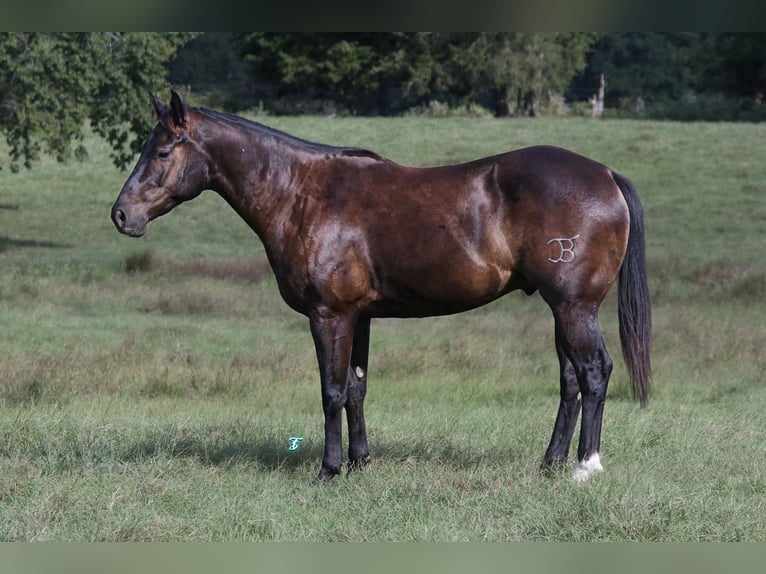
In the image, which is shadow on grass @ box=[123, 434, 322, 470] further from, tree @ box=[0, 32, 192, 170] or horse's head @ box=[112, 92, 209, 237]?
tree @ box=[0, 32, 192, 170]

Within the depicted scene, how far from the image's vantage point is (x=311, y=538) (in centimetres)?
539

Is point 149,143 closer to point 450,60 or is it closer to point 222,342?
point 222,342

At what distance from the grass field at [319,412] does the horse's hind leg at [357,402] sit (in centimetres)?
22

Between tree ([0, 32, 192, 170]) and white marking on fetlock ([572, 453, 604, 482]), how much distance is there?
15.6 metres

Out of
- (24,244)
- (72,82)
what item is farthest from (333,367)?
(24,244)

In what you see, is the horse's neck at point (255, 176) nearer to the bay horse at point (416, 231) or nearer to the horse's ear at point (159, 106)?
the bay horse at point (416, 231)

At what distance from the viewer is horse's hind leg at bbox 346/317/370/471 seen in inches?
275

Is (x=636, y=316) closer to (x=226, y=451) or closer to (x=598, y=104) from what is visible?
(x=226, y=451)

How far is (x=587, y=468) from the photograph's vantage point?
6.41 meters

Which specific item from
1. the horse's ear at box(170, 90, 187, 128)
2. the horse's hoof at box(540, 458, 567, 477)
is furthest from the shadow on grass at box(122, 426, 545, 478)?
the horse's ear at box(170, 90, 187, 128)

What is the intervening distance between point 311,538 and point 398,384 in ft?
17.6

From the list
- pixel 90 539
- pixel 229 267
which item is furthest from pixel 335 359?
pixel 229 267

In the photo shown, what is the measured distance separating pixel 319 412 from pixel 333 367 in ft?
9.14

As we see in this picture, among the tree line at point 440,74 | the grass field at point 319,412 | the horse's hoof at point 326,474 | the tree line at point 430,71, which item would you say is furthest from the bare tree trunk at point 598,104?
the horse's hoof at point 326,474
